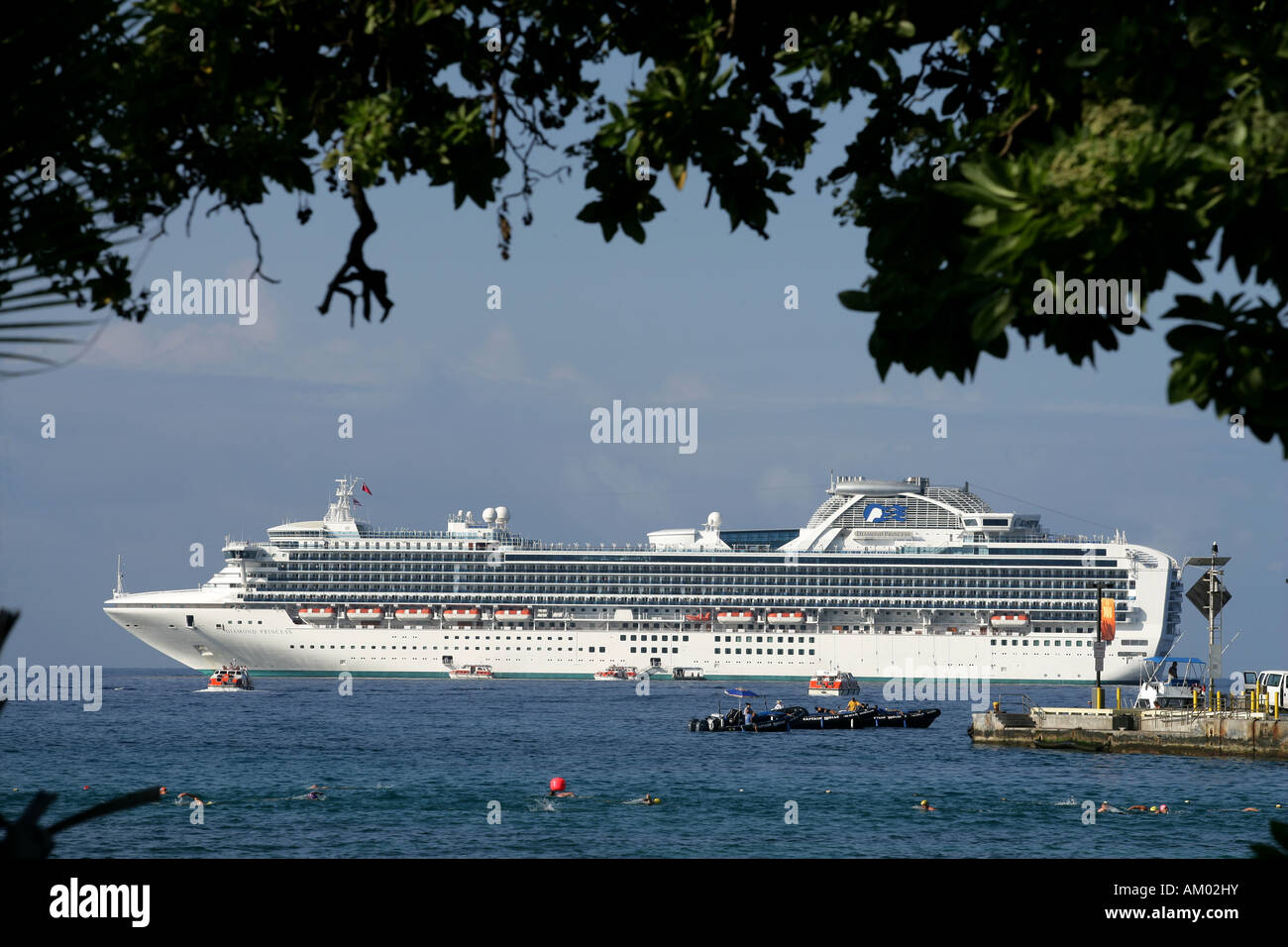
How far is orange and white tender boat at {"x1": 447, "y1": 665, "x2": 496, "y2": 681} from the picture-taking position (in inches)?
3922

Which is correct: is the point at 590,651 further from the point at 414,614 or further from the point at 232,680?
the point at 232,680

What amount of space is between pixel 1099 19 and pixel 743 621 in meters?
98.9

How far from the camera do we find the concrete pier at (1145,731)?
44062mm

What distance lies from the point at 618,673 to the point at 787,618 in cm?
1203

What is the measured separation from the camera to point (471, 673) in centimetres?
10025

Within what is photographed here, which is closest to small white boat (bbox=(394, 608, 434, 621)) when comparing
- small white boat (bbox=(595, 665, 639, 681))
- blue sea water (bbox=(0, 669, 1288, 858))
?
small white boat (bbox=(595, 665, 639, 681))

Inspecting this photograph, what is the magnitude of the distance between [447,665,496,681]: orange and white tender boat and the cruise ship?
46 cm

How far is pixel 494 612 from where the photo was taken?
335ft

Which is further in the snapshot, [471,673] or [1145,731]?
[471,673]

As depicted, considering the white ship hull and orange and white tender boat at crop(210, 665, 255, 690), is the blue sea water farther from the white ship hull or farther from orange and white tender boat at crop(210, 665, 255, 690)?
the white ship hull

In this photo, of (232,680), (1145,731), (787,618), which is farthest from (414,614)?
(1145,731)

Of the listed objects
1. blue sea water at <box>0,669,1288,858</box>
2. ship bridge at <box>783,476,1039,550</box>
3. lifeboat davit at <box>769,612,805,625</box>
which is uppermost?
ship bridge at <box>783,476,1039,550</box>

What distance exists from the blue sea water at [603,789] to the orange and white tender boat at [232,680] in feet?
87.6
